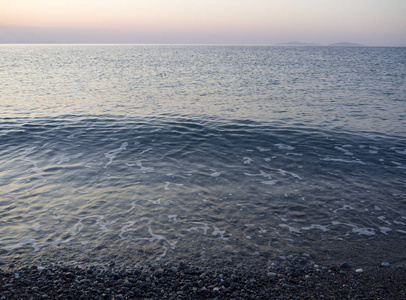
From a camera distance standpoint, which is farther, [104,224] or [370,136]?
[370,136]

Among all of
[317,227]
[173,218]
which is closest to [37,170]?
[173,218]

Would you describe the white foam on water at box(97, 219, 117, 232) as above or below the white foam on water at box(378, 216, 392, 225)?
below

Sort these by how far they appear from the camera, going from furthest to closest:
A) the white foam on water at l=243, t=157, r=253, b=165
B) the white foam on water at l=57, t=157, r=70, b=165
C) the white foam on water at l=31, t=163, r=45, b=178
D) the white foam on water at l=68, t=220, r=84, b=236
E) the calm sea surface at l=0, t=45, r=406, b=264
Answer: the white foam on water at l=57, t=157, r=70, b=165 < the white foam on water at l=243, t=157, r=253, b=165 < the white foam on water at l=31, t=163, r=45, b=178 < the white foam on water at l=68, t=220, r=84, b=236 < the calm sea surface at l=0, t=45, r=406, b=264

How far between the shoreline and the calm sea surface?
561 mm

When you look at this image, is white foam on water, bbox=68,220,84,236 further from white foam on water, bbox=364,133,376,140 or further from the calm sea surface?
white foam on water, bbox=364,133,376,140

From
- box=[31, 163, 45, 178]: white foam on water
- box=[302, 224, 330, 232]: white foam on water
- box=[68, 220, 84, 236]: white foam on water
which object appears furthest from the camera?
box=[31, 163, 45, 178]: white foam on water

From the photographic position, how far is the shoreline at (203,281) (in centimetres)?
768

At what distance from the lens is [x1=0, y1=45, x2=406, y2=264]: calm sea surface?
10.2 meters

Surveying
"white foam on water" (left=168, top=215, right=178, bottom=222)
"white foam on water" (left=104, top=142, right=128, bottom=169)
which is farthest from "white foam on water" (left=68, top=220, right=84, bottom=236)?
"white foam on water" (left=104, top=142, right=128, bottom=169)

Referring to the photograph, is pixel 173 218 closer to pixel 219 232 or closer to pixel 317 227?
pixel 219 232

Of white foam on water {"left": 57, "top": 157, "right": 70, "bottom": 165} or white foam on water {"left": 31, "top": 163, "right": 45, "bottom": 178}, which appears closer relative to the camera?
white foam on water {"left": 31, "top": 163, "right": 45, "bottom": 178}

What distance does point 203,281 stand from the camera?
819 cm

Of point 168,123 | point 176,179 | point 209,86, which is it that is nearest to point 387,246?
point 176,179

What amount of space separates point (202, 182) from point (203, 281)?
7.66 m
